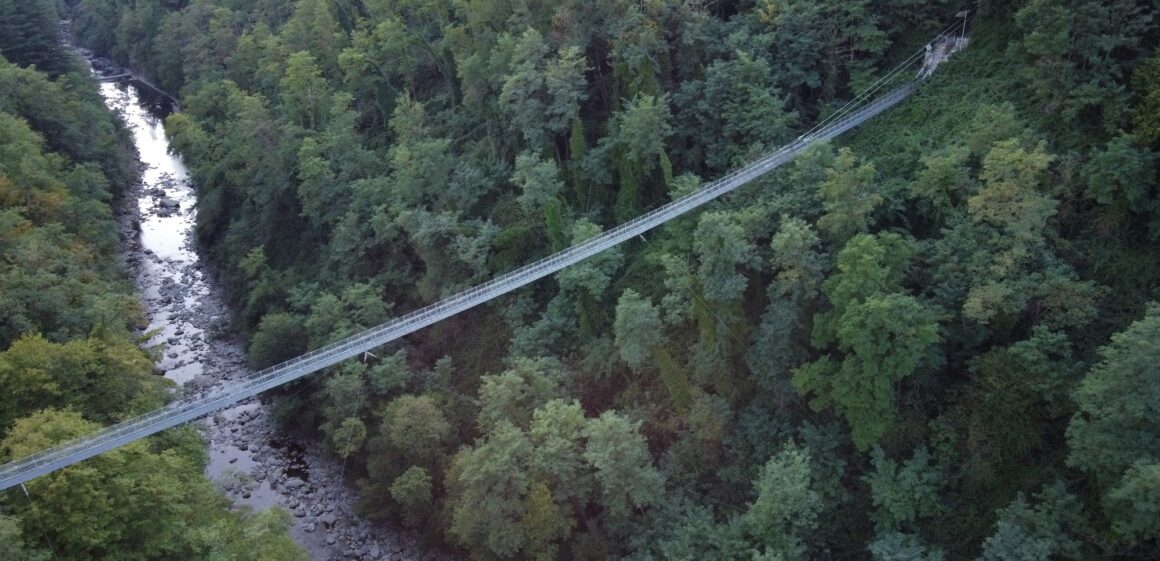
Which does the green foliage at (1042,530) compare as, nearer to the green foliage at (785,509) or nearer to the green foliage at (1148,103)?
the green foliage at (785,509)

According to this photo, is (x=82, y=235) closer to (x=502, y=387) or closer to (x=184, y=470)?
(x=184, y=470)

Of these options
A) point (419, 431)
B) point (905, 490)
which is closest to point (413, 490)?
point (419, 431)

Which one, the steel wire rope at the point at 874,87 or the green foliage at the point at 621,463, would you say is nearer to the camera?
the green foliage at the point at 621,463

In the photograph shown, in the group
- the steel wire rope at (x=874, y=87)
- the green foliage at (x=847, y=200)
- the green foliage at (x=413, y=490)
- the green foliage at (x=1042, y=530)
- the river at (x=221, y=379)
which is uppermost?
the steel wire rope at (x=874, y=87)

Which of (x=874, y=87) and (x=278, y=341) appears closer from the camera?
(x=874, y=87)

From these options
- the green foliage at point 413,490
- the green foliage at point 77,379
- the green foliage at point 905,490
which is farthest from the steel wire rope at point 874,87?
the green foliage at point 77,379

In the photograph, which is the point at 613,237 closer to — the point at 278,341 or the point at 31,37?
the point at 278,341
